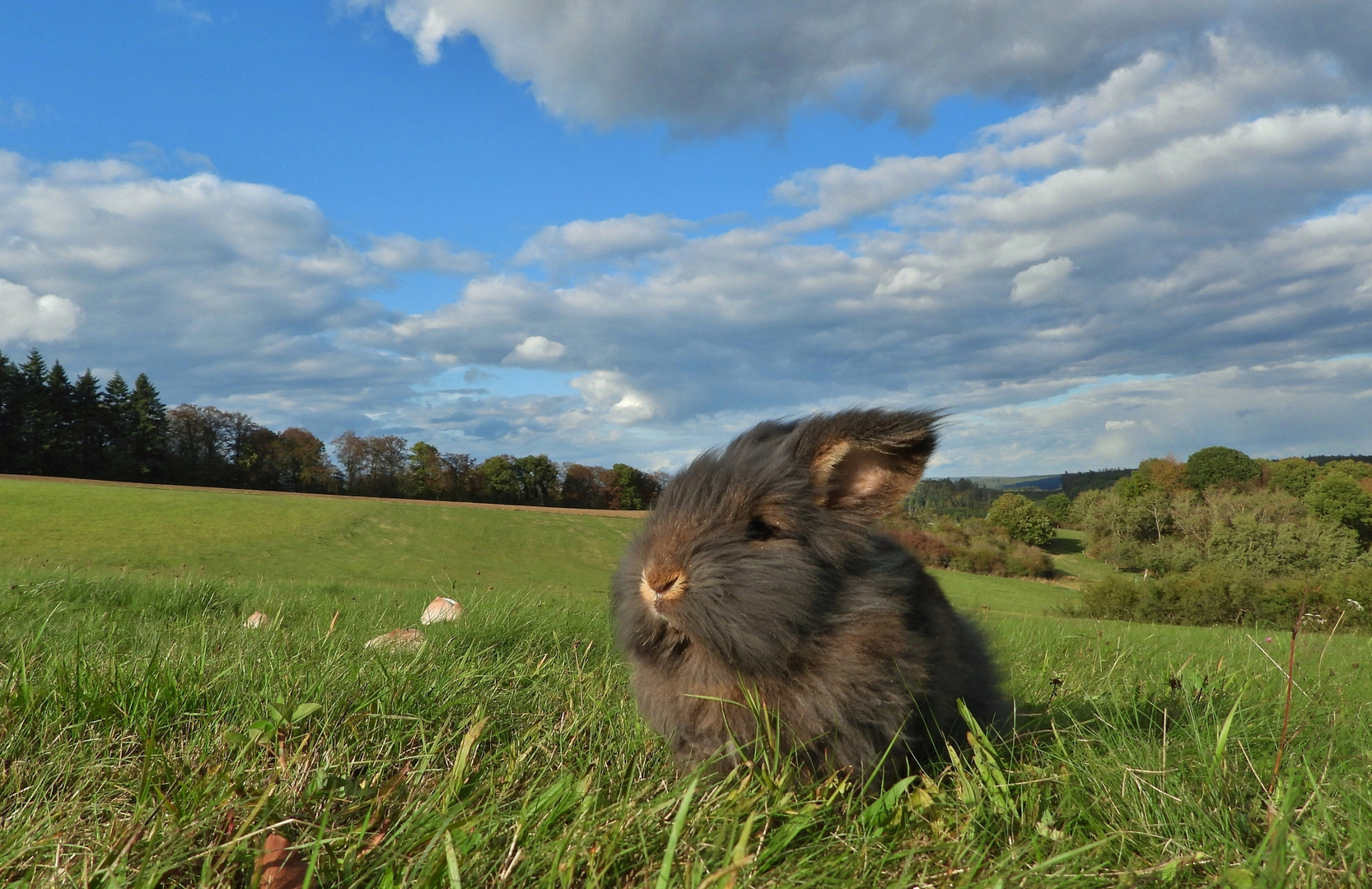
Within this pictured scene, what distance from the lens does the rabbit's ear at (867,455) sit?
321 centimetres

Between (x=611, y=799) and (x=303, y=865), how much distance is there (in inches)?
39.4

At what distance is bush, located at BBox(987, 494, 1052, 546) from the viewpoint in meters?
71.3

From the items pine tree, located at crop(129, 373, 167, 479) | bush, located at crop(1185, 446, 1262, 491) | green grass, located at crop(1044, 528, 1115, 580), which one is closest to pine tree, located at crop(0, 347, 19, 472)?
pine tree, located at crop(129, 373, 167, 479)

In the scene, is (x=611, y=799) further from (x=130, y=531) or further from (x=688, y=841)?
(x=130, y=531)

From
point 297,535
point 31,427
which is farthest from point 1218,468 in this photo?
point 31,427

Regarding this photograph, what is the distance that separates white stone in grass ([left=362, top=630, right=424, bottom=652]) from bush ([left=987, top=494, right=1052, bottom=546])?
234 ft

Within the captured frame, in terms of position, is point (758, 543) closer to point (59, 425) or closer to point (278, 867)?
point (278, 867)

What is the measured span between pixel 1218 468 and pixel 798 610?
102 m

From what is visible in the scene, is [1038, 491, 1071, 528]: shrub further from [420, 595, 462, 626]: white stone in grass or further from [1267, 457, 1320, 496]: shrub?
[420, 595, 462, 626]: white stone in grass

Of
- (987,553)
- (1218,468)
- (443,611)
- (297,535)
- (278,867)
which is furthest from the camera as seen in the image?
(1218,468)

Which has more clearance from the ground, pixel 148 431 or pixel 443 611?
pixel 148 431

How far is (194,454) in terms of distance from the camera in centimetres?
7988

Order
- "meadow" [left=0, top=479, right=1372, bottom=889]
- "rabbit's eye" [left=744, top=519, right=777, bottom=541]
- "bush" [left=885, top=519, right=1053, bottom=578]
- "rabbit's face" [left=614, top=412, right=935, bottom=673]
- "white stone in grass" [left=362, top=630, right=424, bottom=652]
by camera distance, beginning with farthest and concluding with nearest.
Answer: "bush" [left=885, top=519, right=1053, bottom=578] < "white stone in grass" [left=362, top=630, right=424, bottom=652] < "rabbit's eye" [left=744, top=519, right=777, bottom=541] < "rabbit's face" [left=614, top=412, right=935, bottom=673] < "meadow" [left=0, top=479, right=1372, bottom=889]

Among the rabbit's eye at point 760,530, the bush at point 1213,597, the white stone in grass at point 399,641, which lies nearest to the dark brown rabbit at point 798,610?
the rabbit's eye at point 760,530
